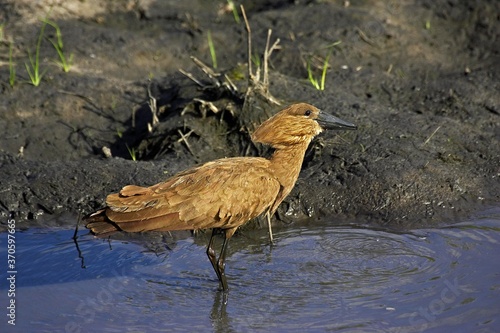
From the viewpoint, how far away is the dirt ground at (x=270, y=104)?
725 cm

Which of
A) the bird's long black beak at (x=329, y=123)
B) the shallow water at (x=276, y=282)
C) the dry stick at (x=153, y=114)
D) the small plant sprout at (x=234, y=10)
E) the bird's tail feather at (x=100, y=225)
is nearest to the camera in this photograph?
the shallow water at (x=276, y=282)

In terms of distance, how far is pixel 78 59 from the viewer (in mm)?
9500

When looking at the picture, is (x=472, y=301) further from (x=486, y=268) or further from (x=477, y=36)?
(x=477, y=36)

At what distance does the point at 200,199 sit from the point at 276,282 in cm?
82

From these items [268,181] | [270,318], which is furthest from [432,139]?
[270,318]

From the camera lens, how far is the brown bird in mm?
5797

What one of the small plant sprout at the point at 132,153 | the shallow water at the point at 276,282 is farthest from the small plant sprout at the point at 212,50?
the shallow water at the point at 276,282

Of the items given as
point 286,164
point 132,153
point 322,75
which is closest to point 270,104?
point 322,75

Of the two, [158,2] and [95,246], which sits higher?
[158,2]

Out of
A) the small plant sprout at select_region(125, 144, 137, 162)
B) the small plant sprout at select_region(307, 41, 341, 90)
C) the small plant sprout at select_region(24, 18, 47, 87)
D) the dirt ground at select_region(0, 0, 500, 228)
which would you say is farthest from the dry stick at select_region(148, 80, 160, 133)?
the small plant sprout at select_region(307, 41, 341, 90)

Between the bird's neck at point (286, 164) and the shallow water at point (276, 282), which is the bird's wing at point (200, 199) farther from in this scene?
the shallow water at point (276, 282)

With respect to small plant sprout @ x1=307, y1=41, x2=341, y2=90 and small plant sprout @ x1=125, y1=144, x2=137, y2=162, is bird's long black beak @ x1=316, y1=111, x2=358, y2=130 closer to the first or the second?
small plant sprout @ x1=307, y1=41, x2=341, y2=90

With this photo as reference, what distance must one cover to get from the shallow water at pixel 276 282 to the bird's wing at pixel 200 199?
52 centimetres

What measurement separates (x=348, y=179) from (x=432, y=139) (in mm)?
982
